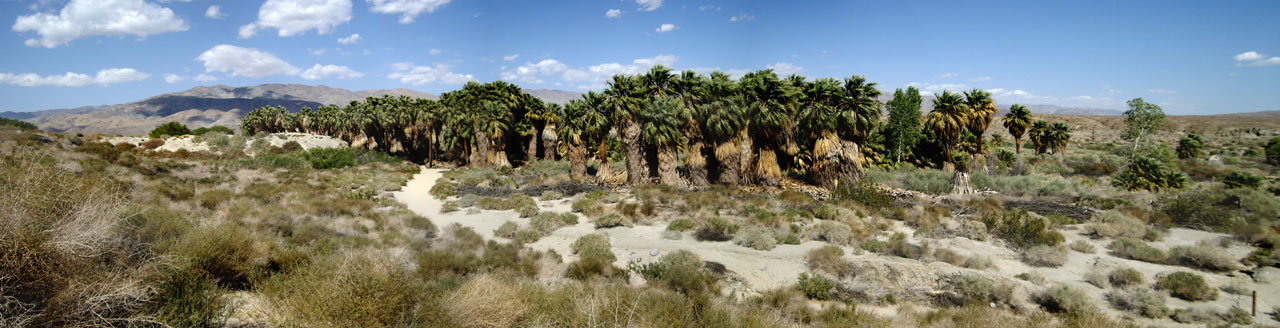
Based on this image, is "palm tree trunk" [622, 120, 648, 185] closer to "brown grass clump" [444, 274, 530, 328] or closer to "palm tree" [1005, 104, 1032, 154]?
"brown grass clump" [444, 274, 530, 328]

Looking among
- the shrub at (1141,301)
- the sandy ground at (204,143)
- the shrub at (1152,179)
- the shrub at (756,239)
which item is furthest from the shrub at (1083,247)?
the sandy ground at (204,143)

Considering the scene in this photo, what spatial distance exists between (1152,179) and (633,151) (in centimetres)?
2538

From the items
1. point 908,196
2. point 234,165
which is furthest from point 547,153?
point 908,196

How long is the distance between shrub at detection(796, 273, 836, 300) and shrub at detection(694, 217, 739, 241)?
5042mm

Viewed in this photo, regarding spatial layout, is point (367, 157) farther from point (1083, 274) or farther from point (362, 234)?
point (1083, 274)

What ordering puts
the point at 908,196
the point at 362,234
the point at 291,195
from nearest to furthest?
the point at 362,234 → the point at 291,195 → the point at 908,196

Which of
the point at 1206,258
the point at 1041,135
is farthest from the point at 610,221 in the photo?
the point at 1041,135

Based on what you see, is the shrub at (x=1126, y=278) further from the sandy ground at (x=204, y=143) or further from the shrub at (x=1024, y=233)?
the sandy ground at (x=204, y=143)

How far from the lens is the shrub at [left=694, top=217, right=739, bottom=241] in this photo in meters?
15.4

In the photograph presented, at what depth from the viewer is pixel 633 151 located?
92.0ft

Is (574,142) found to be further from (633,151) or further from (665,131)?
(665,131)

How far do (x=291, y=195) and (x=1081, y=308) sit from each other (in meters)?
25.1

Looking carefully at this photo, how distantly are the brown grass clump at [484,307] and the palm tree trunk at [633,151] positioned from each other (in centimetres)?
2096

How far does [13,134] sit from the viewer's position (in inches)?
1030
